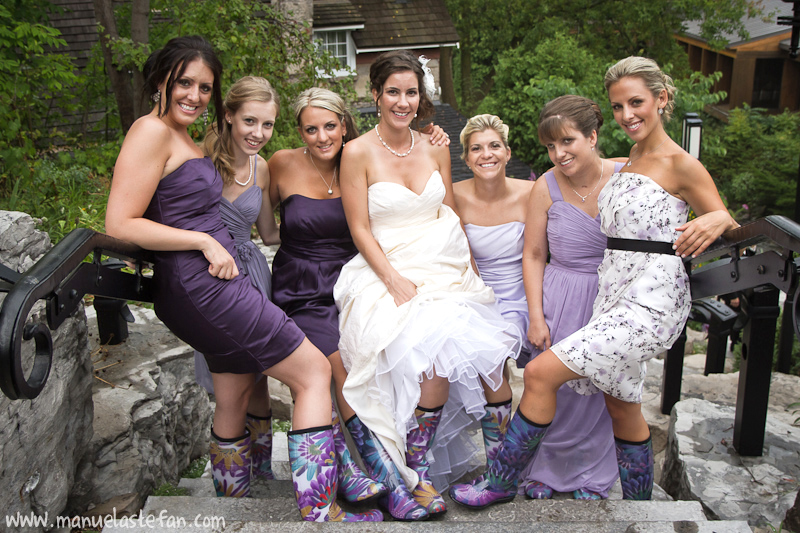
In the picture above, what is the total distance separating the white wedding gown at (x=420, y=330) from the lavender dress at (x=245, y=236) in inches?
16.1

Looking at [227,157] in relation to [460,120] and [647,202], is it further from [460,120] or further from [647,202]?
[460,120]

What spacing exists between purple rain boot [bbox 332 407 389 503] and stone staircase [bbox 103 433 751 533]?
9 cm

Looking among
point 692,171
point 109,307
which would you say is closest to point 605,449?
point 692,171

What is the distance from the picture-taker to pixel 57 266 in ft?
6.39

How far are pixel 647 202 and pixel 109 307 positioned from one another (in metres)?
2.51

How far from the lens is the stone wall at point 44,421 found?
220cm

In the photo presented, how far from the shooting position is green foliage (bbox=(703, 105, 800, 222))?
14148 millimetres

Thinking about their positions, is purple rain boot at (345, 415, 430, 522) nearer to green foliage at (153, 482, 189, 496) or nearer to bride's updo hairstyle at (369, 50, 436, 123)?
green foliage at (153, 482, 189, 496)

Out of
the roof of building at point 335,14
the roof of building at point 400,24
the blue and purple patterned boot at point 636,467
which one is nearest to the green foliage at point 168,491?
the blue and purple patterned boot at point 636,467

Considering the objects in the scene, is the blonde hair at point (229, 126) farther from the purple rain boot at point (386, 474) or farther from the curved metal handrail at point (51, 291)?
the purple rain boot at point (386, 474)

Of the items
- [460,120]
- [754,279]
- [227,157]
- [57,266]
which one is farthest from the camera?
[460,120]

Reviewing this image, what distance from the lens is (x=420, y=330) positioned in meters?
2.74

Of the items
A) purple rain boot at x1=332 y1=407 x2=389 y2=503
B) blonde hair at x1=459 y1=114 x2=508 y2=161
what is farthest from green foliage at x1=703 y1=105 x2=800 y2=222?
purple rain boot at x1=332 y1=407 x2=389 y2=503

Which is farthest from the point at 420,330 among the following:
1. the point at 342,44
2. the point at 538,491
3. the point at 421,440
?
the point at 342,44
